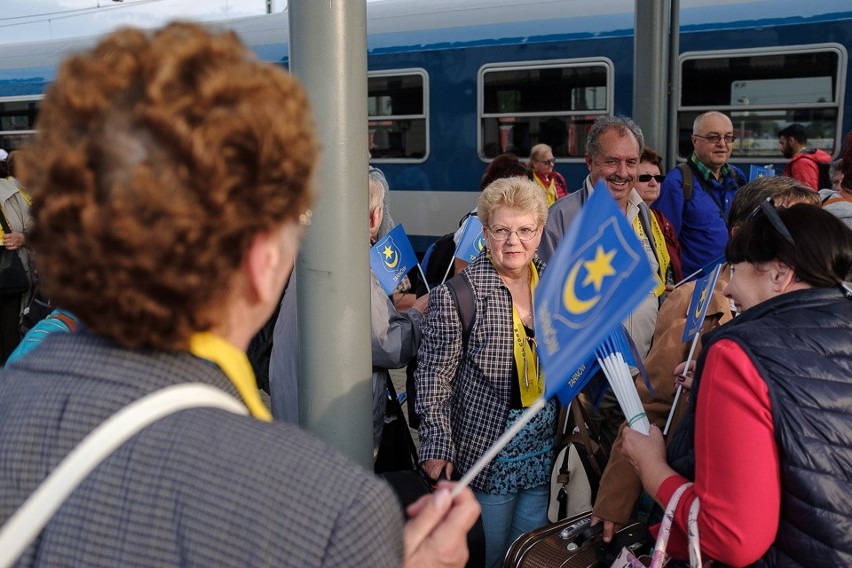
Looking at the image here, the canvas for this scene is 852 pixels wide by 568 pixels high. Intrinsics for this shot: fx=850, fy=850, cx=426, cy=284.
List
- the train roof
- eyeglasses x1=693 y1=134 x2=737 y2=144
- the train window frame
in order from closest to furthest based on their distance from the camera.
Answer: eyeglasses x1=693 y1=134 x2=737 y2=144 < the train roof < the train window frame

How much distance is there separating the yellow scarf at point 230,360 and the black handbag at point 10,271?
620 cm

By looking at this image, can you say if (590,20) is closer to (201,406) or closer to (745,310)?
(745,310)

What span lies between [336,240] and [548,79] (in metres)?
7.39

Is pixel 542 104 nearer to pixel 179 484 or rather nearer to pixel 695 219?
pixel 695 219

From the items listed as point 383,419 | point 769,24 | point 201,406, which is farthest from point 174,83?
point 769,24

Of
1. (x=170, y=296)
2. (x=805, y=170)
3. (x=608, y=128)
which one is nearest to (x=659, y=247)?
(x=608, y=128)

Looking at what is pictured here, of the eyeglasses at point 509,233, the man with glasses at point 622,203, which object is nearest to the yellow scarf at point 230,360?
the eyeglasses at point 509,233

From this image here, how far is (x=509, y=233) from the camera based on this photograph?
3.07m

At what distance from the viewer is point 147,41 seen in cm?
101

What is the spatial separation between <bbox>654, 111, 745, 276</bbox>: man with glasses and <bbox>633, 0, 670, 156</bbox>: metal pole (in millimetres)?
995

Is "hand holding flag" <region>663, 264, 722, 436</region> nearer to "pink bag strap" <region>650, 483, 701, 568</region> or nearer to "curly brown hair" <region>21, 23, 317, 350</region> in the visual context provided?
"pink bag strap" <region>650, 483, 701, 568</region>

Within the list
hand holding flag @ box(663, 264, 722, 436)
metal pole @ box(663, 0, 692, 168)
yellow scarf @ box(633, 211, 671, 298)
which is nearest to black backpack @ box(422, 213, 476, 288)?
yellow scarf @ box(633, 211, 671, 298)

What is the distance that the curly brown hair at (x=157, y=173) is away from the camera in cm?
95

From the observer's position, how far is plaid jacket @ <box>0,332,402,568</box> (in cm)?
99
